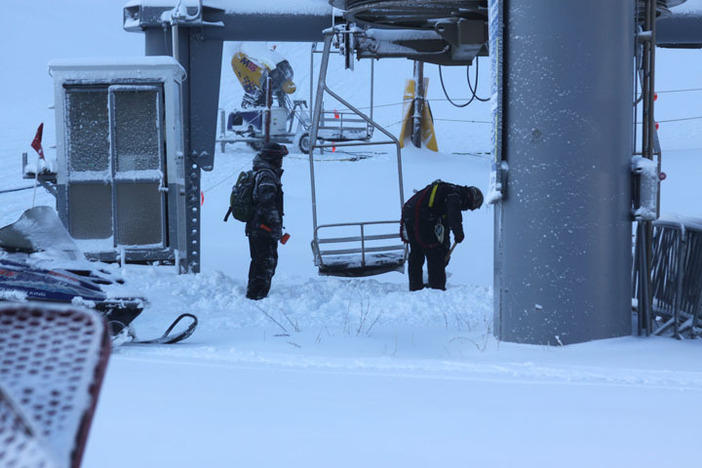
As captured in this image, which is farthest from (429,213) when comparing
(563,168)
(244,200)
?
(563,168)

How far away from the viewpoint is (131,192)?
396 inches

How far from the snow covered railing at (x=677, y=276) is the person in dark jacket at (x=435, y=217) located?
2.55 metres

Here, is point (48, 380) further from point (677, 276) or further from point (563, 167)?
point (677, 276)

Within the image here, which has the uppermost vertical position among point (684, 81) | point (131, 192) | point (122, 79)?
point (684, 81)

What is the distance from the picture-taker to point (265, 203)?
29.8 ft

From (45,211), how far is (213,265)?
25.3 feet

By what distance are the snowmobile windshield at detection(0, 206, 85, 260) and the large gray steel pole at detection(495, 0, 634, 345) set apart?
9.49ft

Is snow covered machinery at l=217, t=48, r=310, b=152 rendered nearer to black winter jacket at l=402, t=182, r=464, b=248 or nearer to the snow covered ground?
the snow covered ground

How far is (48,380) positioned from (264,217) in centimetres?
809

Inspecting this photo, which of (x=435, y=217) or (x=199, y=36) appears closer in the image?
(x=435, y=217)

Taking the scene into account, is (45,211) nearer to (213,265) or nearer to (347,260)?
(347,260)

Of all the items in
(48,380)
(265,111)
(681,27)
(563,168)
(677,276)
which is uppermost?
(681,27)

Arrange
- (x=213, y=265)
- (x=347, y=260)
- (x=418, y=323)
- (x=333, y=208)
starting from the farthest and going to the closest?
(x=333, y=208) → (x=213, y=265) → (x=347, y=260) → (x=418, y=323)

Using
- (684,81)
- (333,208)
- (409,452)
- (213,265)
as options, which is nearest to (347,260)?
(213,265)
